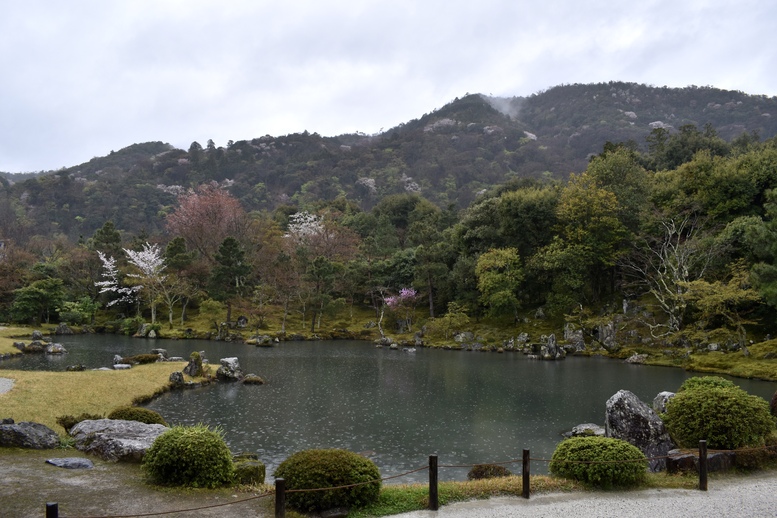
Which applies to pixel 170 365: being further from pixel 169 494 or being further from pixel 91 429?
pixel 169 494

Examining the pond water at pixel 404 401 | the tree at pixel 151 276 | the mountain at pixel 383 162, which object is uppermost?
the mountain at pixel 383 162

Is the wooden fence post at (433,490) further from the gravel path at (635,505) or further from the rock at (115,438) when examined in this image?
the rock at (115,438)

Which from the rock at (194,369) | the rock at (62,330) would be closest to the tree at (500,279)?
the rock at (194,369)

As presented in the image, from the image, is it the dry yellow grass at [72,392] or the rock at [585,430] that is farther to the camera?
the rock at [585,430]

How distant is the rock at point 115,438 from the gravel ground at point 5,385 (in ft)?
26.6

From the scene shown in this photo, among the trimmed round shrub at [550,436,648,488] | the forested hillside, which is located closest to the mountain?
the forested hillside

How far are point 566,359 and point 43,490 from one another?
37.3 m

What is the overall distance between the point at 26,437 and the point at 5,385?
35.3 feet

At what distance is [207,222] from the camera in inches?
2744

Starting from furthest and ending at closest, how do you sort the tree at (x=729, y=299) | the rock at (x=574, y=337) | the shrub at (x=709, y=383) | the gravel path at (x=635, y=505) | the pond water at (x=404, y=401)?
the rock at (x=574, y=337), the tree at (x=729, y=299), the pond water at (x=404, y=401), the shrub at (x=709, y=383), the gravel path at (x=635, y=505)

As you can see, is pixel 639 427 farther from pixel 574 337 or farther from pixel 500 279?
pixel 500 279

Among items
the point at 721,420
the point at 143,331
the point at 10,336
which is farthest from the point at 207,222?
the point at 721,420

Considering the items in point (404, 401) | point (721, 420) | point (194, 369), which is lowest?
point (404, 401)

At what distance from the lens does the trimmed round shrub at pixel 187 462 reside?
10.3 metres
